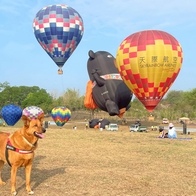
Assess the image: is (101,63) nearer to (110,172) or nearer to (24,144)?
(110,172)

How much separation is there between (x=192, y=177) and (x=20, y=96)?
315 ft

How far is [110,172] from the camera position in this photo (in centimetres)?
812

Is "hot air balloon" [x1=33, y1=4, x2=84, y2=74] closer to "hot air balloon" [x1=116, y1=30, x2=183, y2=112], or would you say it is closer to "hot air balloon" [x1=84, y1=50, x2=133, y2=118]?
"hot air balloon" [x1=84, y1=50, x2=133, y2=118]

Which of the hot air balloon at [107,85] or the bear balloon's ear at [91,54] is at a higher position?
the bear balloon's ear at [91,54]

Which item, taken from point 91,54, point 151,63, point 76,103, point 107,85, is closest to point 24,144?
point 151,63

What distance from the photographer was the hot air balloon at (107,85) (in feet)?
93.0

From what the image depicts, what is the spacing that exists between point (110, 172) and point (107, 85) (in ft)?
68.2

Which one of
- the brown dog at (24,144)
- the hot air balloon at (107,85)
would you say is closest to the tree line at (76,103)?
the hot air balloon at (107,85)

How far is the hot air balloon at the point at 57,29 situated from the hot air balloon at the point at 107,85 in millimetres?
3221

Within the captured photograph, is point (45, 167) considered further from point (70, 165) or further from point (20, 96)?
point (20, 96)

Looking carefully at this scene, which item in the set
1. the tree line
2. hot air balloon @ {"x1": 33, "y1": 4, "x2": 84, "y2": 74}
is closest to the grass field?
hot air balloon @ {"x1": 33, "y1": 4, "x2": 84, "y2": 74}

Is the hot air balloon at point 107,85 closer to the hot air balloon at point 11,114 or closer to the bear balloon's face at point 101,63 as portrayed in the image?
the bear balloon's face at point 101,63

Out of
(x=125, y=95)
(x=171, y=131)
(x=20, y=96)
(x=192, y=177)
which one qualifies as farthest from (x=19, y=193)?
(x=20, y=96)

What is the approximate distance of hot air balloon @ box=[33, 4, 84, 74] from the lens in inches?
1197
